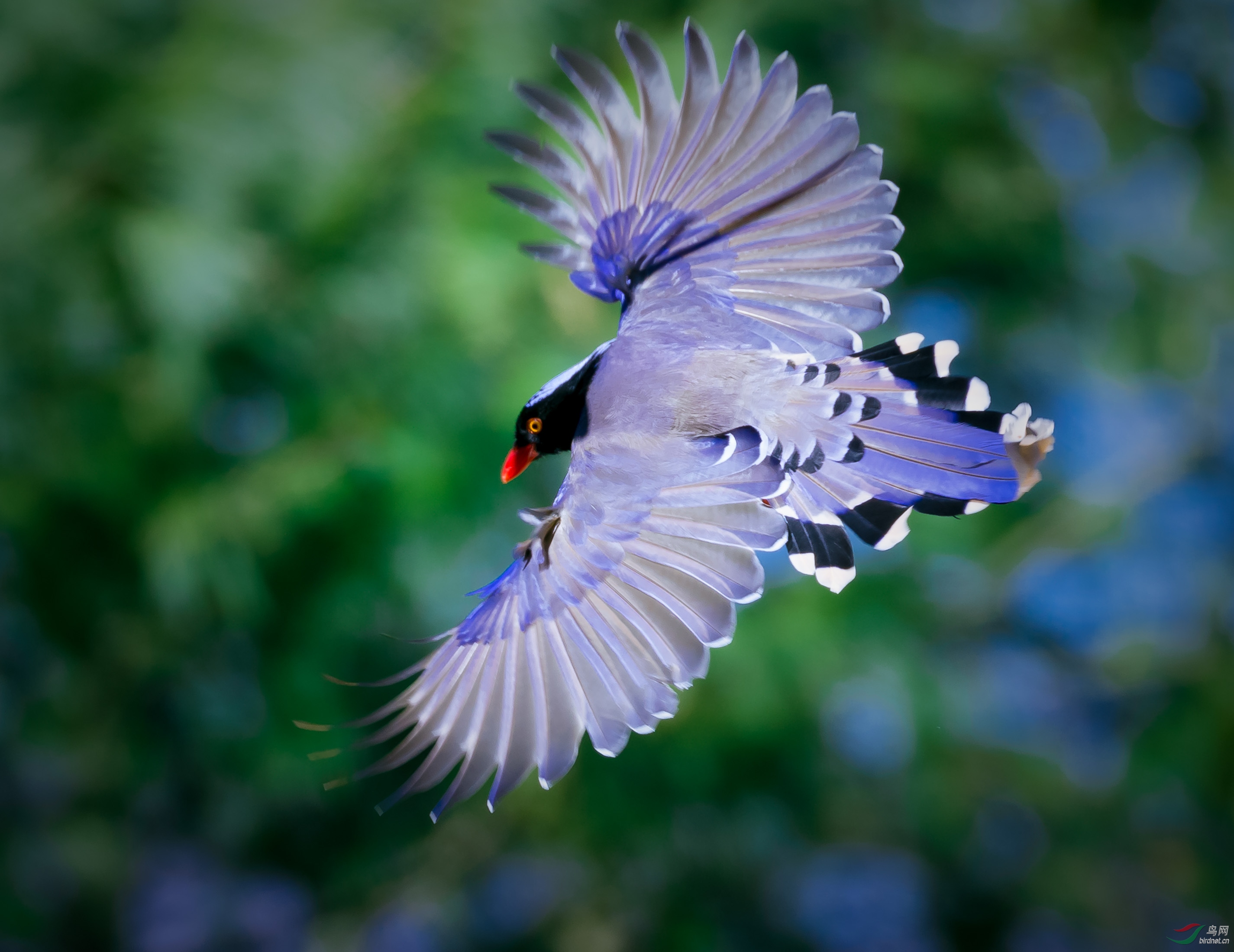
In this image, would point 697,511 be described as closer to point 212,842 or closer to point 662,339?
point 662,339

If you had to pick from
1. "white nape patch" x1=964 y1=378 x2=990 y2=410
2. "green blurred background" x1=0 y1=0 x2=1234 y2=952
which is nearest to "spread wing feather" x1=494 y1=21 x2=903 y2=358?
"white nape patch" x1=964 y1=378 x2=990 y2=410

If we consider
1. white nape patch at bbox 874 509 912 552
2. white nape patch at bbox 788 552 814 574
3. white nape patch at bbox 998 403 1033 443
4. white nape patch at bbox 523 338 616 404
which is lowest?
white nape patch at bbox 788 552 814 574

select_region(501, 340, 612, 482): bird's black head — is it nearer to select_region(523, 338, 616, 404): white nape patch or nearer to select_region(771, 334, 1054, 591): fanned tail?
select_region(523, 338, 616, 404): white nape patch

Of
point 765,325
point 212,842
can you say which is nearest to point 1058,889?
point 212,842

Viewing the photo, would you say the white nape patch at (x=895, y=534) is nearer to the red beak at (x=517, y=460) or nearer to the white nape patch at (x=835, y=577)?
the white nape patch at (x=835, y=577)
